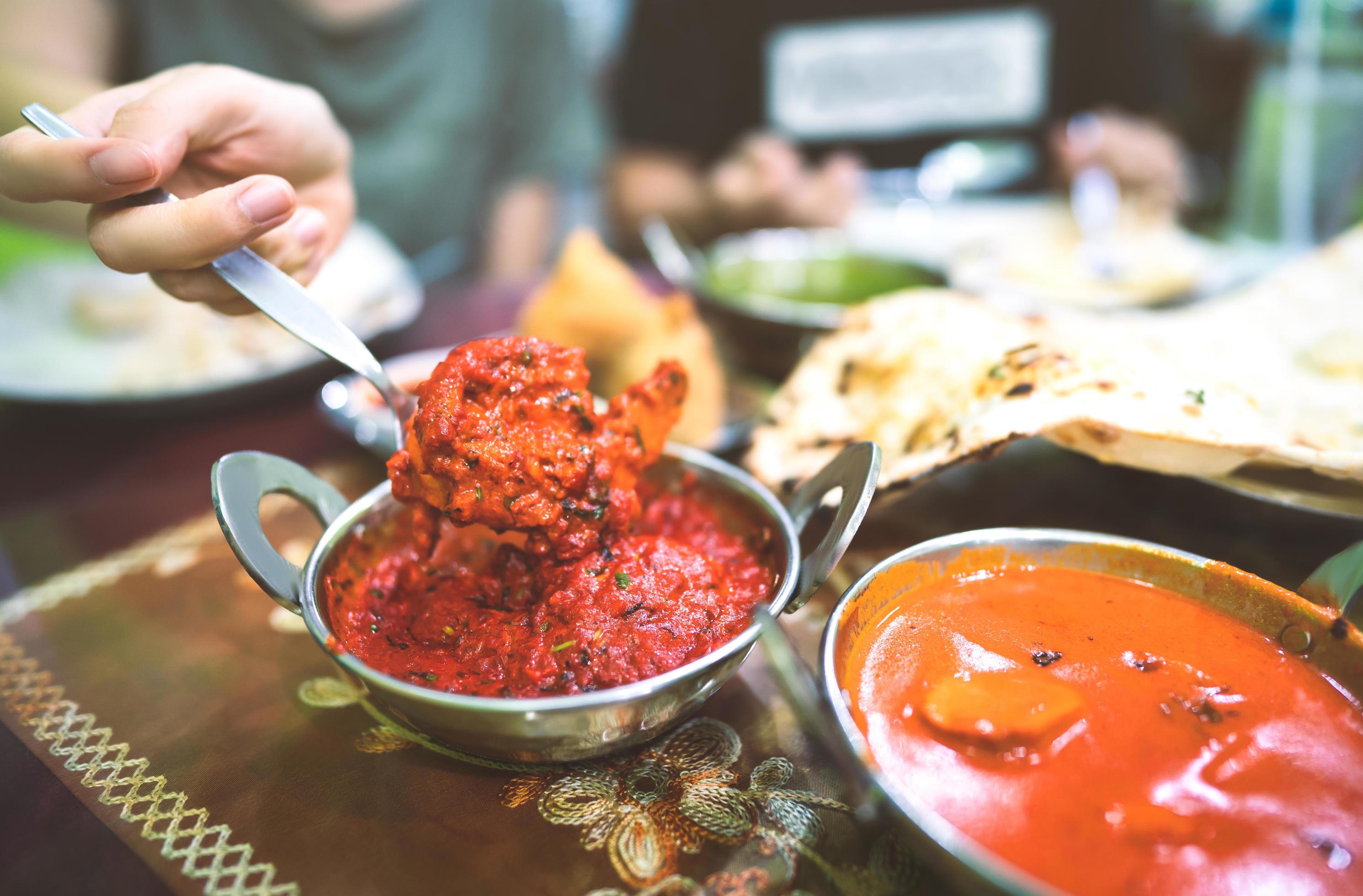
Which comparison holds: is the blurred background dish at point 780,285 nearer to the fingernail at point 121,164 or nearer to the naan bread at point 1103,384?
the naan bread at point 1103,384

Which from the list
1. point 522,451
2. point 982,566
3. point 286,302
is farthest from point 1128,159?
point 286,302

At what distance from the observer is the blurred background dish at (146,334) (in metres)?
1.99

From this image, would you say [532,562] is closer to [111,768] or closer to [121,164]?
[111,768]

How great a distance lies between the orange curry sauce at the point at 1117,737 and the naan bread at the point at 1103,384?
253mm

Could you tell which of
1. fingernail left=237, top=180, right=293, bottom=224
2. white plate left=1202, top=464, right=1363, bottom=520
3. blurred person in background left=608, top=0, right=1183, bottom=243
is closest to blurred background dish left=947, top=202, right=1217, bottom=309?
white plate left=1202, top=464, right=1363, bottom=520

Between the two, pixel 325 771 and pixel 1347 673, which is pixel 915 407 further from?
pixel 325 771

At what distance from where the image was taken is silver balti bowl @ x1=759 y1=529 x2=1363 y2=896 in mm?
704

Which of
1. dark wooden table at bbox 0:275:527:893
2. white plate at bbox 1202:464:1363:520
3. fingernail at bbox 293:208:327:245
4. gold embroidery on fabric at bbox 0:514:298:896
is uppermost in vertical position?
fingernail at bbox 293:208:327:245

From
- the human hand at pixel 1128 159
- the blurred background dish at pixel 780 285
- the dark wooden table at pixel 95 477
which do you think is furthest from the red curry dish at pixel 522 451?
the human hand at pixel 1128 159

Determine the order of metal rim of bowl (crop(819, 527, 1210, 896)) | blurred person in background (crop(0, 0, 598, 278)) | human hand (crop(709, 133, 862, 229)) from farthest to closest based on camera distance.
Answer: human hand (crop(709, 133, 862, 229)) → blurred person in background (crop(0, 0, 598, 278)) → metal rim of bowl (crop(819, 527, 1210, 896))

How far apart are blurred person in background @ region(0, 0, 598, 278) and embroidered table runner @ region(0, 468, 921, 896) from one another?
2.20 meters

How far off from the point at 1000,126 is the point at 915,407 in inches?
164

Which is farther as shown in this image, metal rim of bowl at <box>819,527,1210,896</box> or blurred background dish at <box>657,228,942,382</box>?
blurred background dish at <box>657,228,942,382</box>

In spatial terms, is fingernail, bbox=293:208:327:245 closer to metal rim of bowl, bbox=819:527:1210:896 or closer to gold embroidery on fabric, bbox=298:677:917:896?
gold embroidery on fabric, bbox=298:677:917:896
